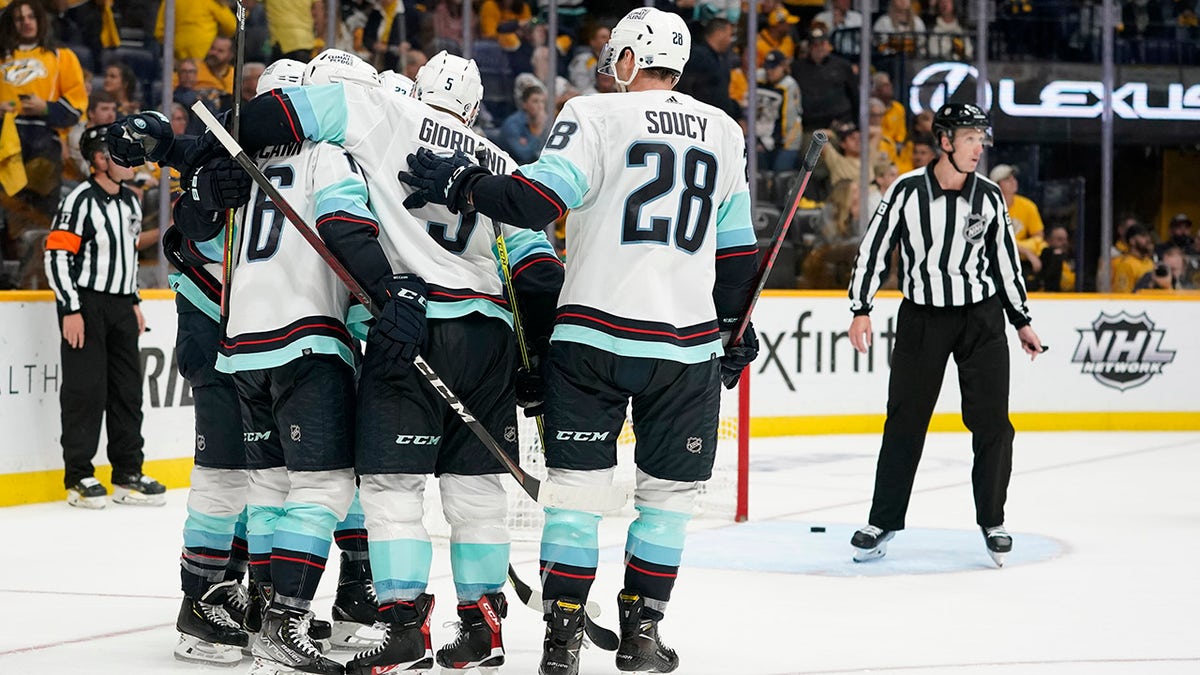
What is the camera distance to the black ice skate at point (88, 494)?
19.0 ft

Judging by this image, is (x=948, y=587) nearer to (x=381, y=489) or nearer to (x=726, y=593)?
(x=726, y=593)

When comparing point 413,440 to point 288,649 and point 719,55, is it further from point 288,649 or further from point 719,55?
point 719,55

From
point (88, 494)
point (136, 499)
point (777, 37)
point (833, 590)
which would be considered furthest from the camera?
point (777, 37)

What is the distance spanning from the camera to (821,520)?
577 centimetres

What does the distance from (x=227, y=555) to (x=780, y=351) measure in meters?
5.64

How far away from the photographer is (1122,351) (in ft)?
30.5

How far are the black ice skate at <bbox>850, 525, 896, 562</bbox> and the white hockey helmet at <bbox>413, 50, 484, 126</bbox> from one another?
6.93 ft

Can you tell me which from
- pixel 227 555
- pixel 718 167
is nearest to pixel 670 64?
pixel 718 167

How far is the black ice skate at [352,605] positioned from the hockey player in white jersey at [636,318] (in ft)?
1.58

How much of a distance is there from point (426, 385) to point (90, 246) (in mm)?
3273

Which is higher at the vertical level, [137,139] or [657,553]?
[137,139]

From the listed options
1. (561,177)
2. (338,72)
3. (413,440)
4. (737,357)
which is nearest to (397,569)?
(413,440)

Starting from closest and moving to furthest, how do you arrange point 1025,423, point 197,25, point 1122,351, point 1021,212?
1. point 197,25
2. point 1025,423
3. point 1122,351
4. point 1021,212

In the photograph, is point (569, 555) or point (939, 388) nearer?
point (569, 555)
